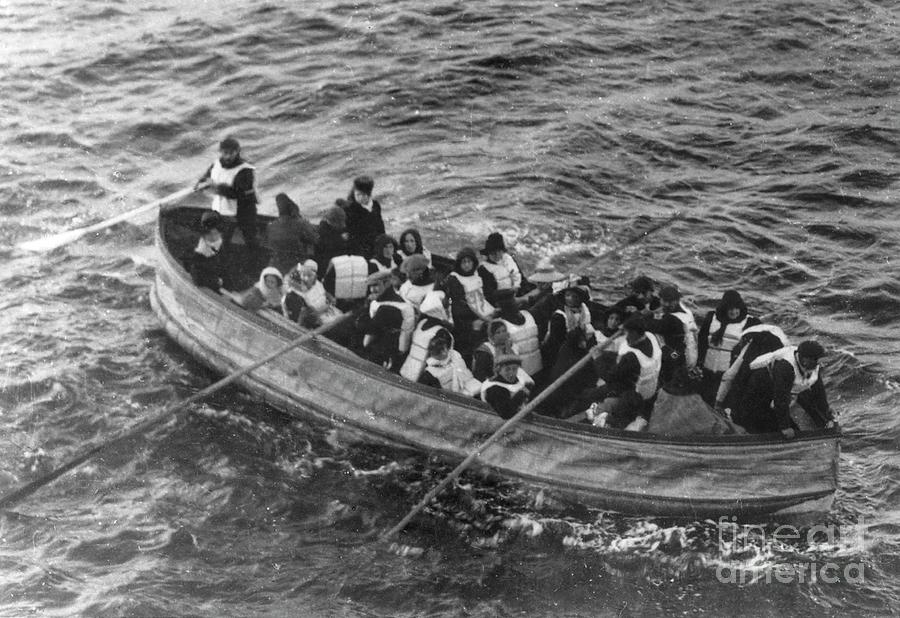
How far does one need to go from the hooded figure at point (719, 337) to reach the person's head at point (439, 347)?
3.08 m

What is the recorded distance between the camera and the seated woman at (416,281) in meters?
13.5

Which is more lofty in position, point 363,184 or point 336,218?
point 363,184

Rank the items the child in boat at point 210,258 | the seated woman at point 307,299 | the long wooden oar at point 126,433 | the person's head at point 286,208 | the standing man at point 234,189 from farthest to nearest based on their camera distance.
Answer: the standing man at point 234,189 < the person's head at point 286,208 < the child in boat at point 210,258 < the seated woman at point 307,299 < the long wooden oar at point 126,433

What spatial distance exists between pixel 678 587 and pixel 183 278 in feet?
25.5

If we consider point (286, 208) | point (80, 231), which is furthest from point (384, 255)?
point (80, 231)

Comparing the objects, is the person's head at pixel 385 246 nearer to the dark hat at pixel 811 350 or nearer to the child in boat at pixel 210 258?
the child in boat at pixel 210 258

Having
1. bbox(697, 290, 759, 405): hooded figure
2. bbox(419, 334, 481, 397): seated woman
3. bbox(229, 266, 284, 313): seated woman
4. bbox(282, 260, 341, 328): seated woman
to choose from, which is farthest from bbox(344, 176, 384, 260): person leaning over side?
bbox(697, 290, 759, 405): hooded figure

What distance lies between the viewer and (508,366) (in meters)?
12.1

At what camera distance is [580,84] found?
79.6ft

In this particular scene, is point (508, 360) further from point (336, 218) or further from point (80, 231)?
point (80, 231)

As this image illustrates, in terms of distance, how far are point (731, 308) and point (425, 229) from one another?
773 centimetres

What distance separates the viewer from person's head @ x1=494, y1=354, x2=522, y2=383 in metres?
12.1

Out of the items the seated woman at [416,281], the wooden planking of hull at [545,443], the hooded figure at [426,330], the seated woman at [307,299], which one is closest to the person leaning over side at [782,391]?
the wooden planking of hull at [545,443]

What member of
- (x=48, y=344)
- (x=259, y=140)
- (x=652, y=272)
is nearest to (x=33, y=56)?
(x=259, y=140)
